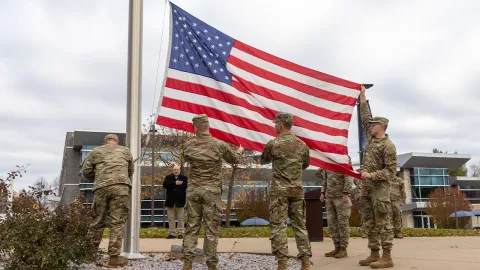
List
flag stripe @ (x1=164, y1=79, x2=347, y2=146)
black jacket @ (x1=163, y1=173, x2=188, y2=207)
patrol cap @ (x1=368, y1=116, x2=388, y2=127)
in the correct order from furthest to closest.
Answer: black jacket @ (x1=163, y1=173, x2=188, y2=207), flag stripe @ (x1=164, y1=79, x2=347, y2=146), patrol cap @ (x1=368, y1=116, x2=388, y2=127)

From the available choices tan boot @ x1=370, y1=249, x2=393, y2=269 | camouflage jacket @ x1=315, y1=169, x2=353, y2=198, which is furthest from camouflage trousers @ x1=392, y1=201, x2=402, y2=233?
tan boot @ x1=370, y1=249, x2=393, y2=269

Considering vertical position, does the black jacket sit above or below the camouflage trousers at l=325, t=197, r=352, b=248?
above

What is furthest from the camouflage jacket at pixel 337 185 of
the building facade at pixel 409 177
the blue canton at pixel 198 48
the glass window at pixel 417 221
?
the glass window at pixel 417 221

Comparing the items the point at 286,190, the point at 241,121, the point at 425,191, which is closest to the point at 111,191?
the point at 241,121

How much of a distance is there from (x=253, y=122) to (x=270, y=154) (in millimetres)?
1377

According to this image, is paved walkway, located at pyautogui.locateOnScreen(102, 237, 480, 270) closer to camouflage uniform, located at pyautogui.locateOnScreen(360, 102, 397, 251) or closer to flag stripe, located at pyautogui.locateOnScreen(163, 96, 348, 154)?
camouflage uniform, located at pyautogui.locateOnScreen(360, 102, 397, 251)

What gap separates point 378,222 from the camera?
6492mm

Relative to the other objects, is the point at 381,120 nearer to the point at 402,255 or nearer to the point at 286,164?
the point at 286,164

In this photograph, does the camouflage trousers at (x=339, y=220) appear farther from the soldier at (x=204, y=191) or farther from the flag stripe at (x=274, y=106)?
the soldier at (x=204, y=191)

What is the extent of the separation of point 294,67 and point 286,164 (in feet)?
7.79

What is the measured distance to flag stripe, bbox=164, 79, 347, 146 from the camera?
742cm

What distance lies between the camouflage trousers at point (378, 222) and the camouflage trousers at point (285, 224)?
3.67ft

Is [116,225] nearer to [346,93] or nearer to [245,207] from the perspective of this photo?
[346,93]

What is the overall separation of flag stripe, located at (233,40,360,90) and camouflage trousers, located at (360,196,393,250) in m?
2.04
